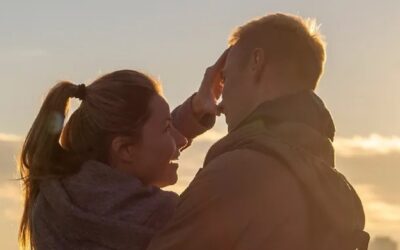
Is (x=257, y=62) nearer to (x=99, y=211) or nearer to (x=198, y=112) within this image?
(x=99, y=211)

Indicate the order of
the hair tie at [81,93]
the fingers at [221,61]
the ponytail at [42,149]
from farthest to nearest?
the fingers at [221,61] → the hair tie at [81,93] → the ponytail at [42,149]

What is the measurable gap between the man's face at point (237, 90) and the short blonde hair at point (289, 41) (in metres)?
0.14

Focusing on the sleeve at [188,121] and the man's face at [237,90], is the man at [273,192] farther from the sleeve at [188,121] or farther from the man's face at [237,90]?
the sleeve at [188,121]

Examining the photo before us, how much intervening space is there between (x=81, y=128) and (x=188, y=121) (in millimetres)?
1678

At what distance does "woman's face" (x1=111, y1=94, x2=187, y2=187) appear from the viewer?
5.79 m

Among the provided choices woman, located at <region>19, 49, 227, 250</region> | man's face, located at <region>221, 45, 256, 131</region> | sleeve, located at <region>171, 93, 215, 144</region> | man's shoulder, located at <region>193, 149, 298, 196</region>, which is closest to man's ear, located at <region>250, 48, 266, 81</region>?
man's face, located at <region>221, 45, 256, 131</region>

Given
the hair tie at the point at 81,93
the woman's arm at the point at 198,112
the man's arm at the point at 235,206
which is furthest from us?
the woman's arm at the point at 198,112

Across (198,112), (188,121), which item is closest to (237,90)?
(198,112)

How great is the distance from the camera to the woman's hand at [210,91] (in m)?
6.47

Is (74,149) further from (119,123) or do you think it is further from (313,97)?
(313,97)

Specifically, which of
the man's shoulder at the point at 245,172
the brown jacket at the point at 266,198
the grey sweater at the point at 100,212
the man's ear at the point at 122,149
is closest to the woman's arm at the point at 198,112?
the man's ear at the point at 122,149

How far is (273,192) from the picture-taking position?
15.9 ft

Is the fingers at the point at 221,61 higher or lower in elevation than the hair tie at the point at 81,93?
higher

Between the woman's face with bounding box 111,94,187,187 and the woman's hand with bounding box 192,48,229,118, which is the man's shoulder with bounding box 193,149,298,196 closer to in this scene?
the woman's face with bounding box 111,94,187,187
